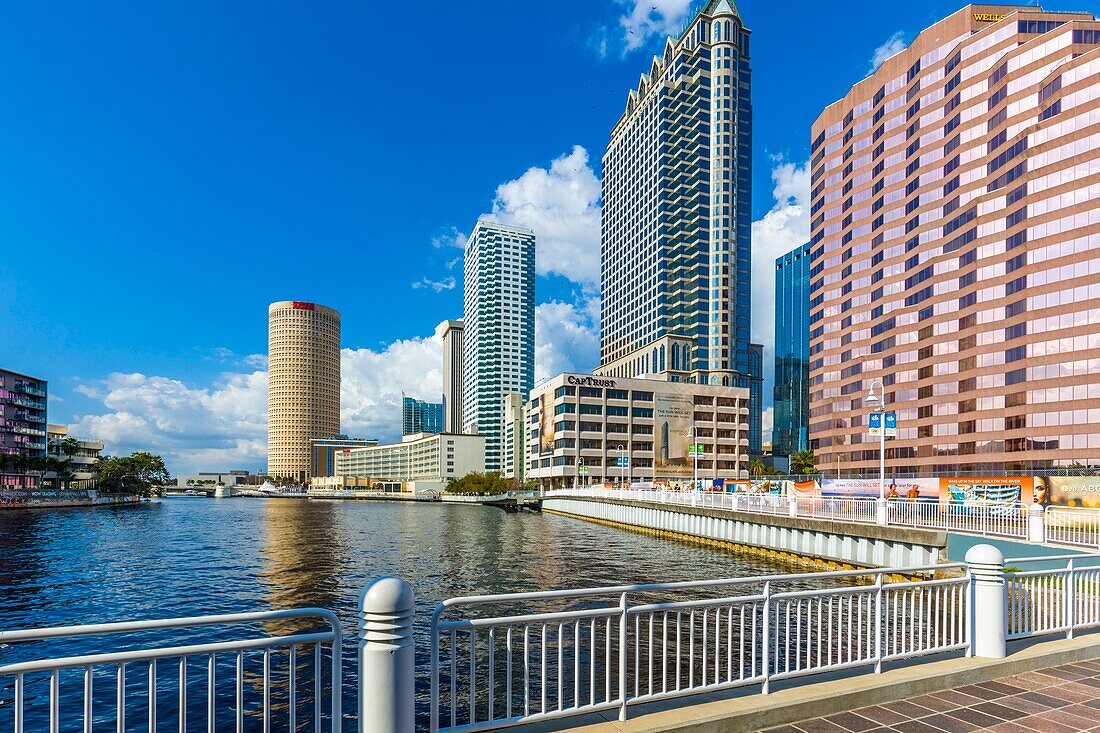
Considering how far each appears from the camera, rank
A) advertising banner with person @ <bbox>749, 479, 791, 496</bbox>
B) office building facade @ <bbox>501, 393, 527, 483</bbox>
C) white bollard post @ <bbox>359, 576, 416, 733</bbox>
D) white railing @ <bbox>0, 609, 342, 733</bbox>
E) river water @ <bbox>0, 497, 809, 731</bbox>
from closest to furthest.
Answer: white bollard post @ <bbox>359, 576, 416, 733</bbox>, white railing @ <bbox>0, 609, 342, 733</bbox>, river water @ <bbox>0, 497, 809, 731</bbox>, advertising banner with person @ <bbox>749, 479, 791, 496</bbox>, office building facade @ <bbox>501, 393, 527, 483</bbox>

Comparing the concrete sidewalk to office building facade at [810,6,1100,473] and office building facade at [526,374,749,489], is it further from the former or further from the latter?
office building facade at [526,374,749,489]

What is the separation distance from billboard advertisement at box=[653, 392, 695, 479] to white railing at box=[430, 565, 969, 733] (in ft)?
322

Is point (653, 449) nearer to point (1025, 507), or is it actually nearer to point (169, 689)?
point (1025, 507)

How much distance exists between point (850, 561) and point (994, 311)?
200 feet

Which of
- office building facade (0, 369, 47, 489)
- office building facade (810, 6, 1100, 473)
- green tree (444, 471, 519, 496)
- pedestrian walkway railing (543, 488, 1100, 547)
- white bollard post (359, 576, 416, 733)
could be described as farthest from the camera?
green tree (444, 471, 519, 496)

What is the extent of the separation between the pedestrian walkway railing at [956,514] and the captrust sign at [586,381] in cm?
8245

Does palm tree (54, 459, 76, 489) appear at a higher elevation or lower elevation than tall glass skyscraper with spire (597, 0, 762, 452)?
lower

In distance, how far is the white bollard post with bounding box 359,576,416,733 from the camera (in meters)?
4.77

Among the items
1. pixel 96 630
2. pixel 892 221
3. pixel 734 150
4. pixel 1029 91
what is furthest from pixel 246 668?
pixel 734 150

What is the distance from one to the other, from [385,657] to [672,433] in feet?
416

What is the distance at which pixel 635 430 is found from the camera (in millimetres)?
127312

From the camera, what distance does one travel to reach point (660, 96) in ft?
522

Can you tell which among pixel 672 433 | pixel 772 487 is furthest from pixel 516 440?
pixel 772 487

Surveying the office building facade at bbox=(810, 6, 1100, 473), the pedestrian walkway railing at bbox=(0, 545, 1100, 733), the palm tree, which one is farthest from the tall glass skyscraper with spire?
the pedestrian walkway railing at bbox=(0, 545, 1100, 733)
